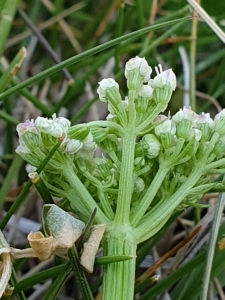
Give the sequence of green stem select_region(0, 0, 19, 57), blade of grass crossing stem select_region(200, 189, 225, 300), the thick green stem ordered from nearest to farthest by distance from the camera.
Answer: the thick green stem, blade of grass crossing stem select_region(200, 189, 225, 300), green stem select_region(0, 0, 19, 57)

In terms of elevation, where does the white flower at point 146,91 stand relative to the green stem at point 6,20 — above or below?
below

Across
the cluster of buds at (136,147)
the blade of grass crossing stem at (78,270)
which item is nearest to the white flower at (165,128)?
the cluster of buds at (136,147)

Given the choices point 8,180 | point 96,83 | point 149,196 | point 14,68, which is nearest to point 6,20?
point 14,68

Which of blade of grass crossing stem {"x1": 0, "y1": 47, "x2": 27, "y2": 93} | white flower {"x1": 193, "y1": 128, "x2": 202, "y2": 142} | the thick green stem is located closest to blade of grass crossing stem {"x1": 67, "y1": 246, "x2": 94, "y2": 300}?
the thick green stem

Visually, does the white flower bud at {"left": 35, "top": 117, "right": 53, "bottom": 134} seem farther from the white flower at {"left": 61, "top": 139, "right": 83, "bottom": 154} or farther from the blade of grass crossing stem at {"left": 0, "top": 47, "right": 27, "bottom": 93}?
the blade of grass crossing stem at {"left": 0, "top": 47, "right": 27, "bottom": 93}

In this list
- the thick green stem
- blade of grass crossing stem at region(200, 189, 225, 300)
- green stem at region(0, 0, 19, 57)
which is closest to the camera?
the thick green stem

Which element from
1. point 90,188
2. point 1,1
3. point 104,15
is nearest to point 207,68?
point 104,15

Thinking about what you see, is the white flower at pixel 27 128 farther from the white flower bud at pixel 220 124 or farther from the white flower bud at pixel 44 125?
the white flower bud at pixel 220 124
